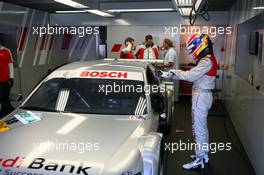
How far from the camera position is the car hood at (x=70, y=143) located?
211cm

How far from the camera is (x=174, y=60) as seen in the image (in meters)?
7.77

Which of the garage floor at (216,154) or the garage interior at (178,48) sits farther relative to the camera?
the garage interior at (178,48)

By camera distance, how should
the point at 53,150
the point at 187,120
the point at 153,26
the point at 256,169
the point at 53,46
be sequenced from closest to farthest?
1. the point at 53,150
2. the point at 256,169
3. the point at 187,120
4. the point at 153,26
5. the point at 53,46

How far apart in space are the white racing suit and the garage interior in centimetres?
45

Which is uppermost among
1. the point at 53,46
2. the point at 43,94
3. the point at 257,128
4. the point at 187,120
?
the point at 53,46

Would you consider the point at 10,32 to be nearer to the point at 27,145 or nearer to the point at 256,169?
the point at 27,145

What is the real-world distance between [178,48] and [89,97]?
5.51 metres

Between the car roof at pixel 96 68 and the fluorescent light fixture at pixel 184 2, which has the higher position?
the fluorescent light fixture at pixel 184 2

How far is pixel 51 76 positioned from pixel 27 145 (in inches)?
52.0

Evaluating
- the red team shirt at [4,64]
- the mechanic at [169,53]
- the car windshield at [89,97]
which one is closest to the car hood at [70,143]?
the car windshield at [89,97]

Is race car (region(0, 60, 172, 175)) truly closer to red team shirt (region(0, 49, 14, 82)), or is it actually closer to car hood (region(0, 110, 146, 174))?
car hood (region(0, 110, 146, 174))

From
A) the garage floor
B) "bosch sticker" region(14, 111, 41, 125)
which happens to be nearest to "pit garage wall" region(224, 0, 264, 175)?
the garage floor

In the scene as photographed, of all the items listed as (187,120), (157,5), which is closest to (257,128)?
(187,120)

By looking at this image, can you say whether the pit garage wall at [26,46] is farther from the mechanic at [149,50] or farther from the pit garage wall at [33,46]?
the mechanic at [149,50]
